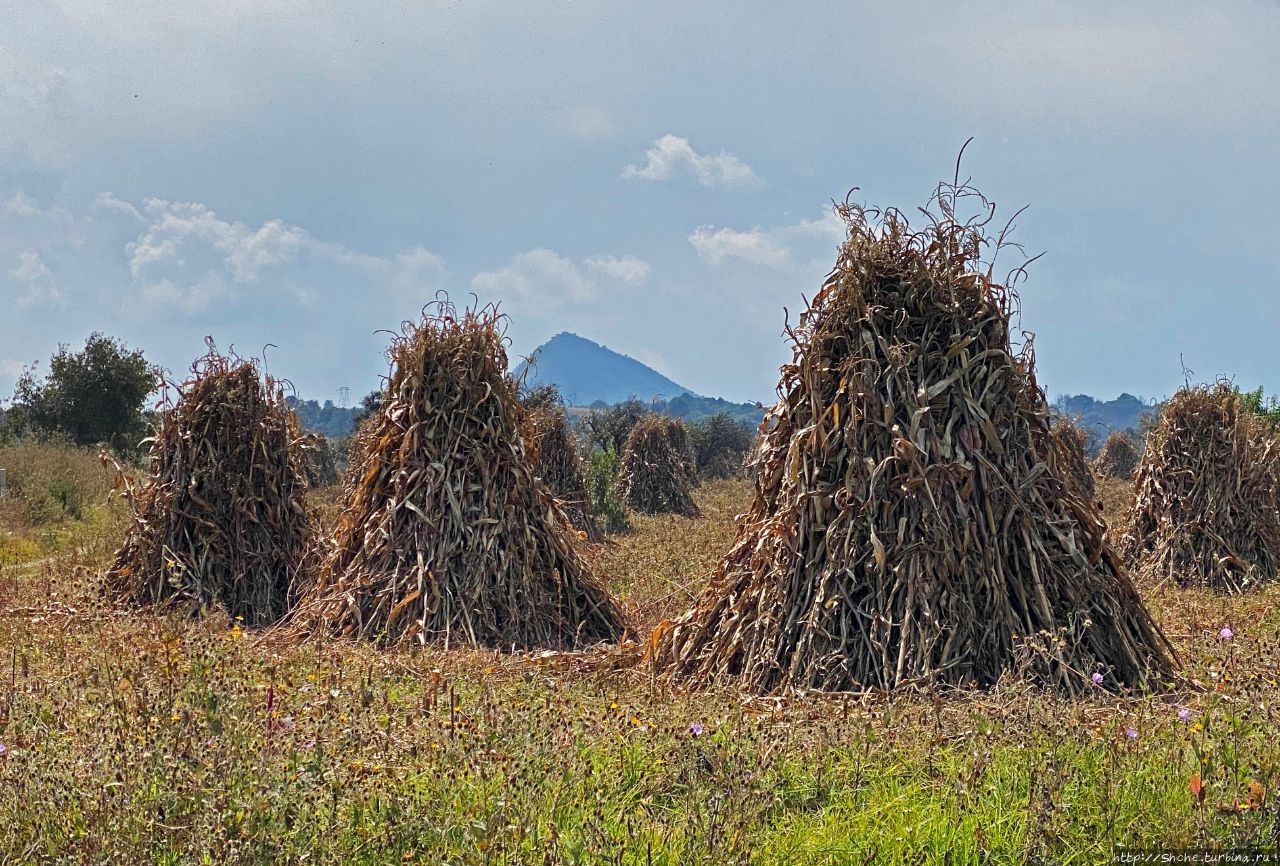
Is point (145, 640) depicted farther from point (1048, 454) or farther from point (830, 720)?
point (1048, 454)

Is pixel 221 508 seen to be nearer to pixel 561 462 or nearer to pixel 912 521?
pixel 912 521

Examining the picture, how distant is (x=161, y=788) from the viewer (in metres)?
3.33

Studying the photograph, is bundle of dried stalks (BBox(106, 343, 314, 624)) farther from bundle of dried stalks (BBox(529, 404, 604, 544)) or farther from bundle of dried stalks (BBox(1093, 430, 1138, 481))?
bundle of dried stalks (BBox(1093, 430, 1138, 481))

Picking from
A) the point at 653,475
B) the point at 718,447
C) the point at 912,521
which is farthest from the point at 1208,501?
the point at 718,447

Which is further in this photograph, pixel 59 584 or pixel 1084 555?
pixel 59 584

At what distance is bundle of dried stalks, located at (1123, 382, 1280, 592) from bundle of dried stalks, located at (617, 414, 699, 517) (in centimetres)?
1330

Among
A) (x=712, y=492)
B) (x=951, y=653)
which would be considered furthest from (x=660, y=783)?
(x=712, y=492)

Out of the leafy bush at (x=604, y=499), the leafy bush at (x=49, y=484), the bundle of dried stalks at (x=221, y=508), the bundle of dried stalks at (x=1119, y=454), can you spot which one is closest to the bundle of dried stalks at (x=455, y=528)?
the bundle of dried stalks at (x=221, y=508)

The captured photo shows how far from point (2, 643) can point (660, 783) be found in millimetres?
5457

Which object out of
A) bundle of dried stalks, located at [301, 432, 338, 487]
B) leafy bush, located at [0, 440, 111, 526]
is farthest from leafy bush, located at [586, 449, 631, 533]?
leafy bush, located at [0, 440, 111, 526]

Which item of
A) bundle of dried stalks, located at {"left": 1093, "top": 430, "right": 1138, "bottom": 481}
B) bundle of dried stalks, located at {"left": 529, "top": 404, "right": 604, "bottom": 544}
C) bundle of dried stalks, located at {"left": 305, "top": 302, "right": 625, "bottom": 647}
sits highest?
bundle of dried stalks, located at {"left": 1093, "top": 430, "right": 1138, "bottom": 481}

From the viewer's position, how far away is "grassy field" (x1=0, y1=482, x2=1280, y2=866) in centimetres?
329

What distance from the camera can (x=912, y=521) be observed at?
578 cm

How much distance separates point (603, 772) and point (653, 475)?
21405 millimetres
